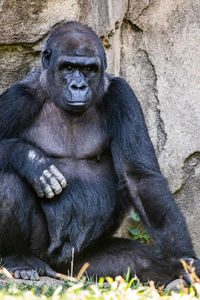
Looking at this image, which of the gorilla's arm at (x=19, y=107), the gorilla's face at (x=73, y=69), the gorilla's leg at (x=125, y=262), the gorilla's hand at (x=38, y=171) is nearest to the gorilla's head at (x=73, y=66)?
the gorilla's face at (x=73, y=69)

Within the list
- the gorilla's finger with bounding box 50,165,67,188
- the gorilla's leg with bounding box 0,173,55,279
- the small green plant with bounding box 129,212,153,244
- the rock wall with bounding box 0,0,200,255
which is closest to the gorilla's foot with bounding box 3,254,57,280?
the gorilla's leg with bounding box 0,173,55,279

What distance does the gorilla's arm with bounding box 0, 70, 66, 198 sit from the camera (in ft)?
13.7

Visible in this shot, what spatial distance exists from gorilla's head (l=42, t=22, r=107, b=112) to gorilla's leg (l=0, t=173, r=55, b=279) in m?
0.68

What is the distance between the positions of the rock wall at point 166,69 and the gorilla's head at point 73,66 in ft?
2.01

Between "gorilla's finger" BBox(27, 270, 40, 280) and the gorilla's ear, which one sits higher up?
the gorilla's ear

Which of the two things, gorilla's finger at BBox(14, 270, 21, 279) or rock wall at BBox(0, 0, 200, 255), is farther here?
rock wall at BBox(0, 0, 200, 255)

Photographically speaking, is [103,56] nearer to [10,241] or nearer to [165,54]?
[165,54]

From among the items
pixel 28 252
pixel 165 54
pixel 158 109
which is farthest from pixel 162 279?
pixel 165 54

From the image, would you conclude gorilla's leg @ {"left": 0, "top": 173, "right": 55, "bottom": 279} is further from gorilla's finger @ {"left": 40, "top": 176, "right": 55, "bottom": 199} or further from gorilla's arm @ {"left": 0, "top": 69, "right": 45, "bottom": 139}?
gorilla's arm @ {"left": 0, "top": 69, "right": 45, "bottom": 139}

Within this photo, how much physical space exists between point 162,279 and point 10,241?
1111mm

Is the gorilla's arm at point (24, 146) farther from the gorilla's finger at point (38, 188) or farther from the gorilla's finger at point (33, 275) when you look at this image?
the gorilla's finger at point (33, 275)

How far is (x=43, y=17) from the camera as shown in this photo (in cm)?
489

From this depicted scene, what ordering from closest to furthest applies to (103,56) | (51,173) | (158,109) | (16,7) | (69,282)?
(69,282), (51,173), (103,56), (16,7), (158,109)

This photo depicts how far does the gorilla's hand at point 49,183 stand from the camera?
4156 mm
